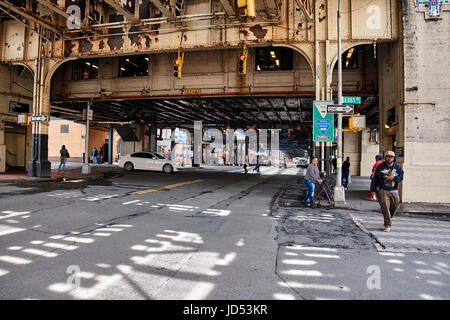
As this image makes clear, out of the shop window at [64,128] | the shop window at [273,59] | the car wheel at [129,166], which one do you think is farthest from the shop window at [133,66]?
the shop window at [64,128]

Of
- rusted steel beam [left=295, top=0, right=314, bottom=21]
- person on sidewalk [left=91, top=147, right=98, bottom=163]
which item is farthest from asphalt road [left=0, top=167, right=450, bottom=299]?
person on sidewalk [left=91, top=147, right=98, bottom=163]

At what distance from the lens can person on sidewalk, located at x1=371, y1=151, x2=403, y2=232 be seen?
6363 mm

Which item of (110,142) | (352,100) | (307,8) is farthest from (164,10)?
(110,142)

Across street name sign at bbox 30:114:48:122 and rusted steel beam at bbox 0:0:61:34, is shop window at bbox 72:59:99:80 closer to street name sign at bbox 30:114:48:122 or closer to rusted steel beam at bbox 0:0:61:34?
rusted steel beam at bbox 0:0:61:34

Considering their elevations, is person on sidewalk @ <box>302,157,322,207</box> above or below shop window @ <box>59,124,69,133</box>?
below

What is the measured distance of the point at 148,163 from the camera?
2308 centimetres

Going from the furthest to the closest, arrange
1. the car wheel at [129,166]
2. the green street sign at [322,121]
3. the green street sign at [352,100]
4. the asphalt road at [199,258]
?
the car wheel at [129,166]
the green street sign at [322,121]
the green street sign at [352,100]
the asphalt road at [199,258]

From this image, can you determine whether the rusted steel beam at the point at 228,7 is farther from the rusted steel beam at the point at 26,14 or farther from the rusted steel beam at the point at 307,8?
the rusted steel beam at the point at 26,14

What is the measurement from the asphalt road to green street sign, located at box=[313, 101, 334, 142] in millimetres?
4099

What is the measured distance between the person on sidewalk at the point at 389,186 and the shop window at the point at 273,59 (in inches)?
429

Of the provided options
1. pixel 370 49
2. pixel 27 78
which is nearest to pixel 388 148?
pixel 370 49

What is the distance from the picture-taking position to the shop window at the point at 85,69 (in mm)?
19516

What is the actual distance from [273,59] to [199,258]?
1431cm
